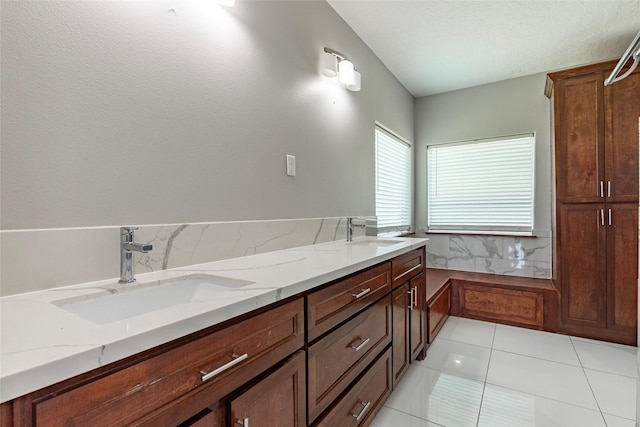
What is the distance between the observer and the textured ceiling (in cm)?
221

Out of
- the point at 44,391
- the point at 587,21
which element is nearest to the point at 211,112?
the point at 44,391

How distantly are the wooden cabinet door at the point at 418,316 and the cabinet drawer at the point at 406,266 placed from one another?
6 cm

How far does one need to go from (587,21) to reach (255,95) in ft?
8.66

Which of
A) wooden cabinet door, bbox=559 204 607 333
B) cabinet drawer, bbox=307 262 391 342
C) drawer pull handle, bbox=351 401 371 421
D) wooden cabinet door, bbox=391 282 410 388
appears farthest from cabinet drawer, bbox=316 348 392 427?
wooden cabinet door, bbox=559 204 607 333

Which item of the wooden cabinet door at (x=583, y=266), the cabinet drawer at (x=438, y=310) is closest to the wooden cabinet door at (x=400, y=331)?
the cabinet drawer at (x=438, y=310)

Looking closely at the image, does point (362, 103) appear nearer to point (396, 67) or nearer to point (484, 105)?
point (396, 67)

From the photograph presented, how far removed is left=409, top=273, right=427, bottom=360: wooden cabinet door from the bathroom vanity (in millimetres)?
441

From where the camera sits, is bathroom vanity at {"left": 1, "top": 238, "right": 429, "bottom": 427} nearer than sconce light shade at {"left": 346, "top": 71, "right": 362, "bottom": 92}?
Yes

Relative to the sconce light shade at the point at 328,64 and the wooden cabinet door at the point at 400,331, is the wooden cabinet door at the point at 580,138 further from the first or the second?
the sconce light shade at the point at 328,64

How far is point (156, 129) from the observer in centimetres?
116

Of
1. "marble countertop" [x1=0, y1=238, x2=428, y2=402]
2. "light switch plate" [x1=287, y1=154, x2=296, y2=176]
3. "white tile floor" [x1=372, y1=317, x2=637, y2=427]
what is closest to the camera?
"marble countertop" [x1=0, y1=238, x2=428, y2=402]

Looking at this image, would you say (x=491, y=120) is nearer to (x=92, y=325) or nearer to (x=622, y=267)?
(x=622, y=267)

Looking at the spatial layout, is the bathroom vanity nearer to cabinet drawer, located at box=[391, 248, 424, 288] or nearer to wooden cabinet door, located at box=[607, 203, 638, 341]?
cabinet drawer, located at box=[391, 248, 424, 288]

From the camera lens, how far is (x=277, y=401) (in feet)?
2.98
